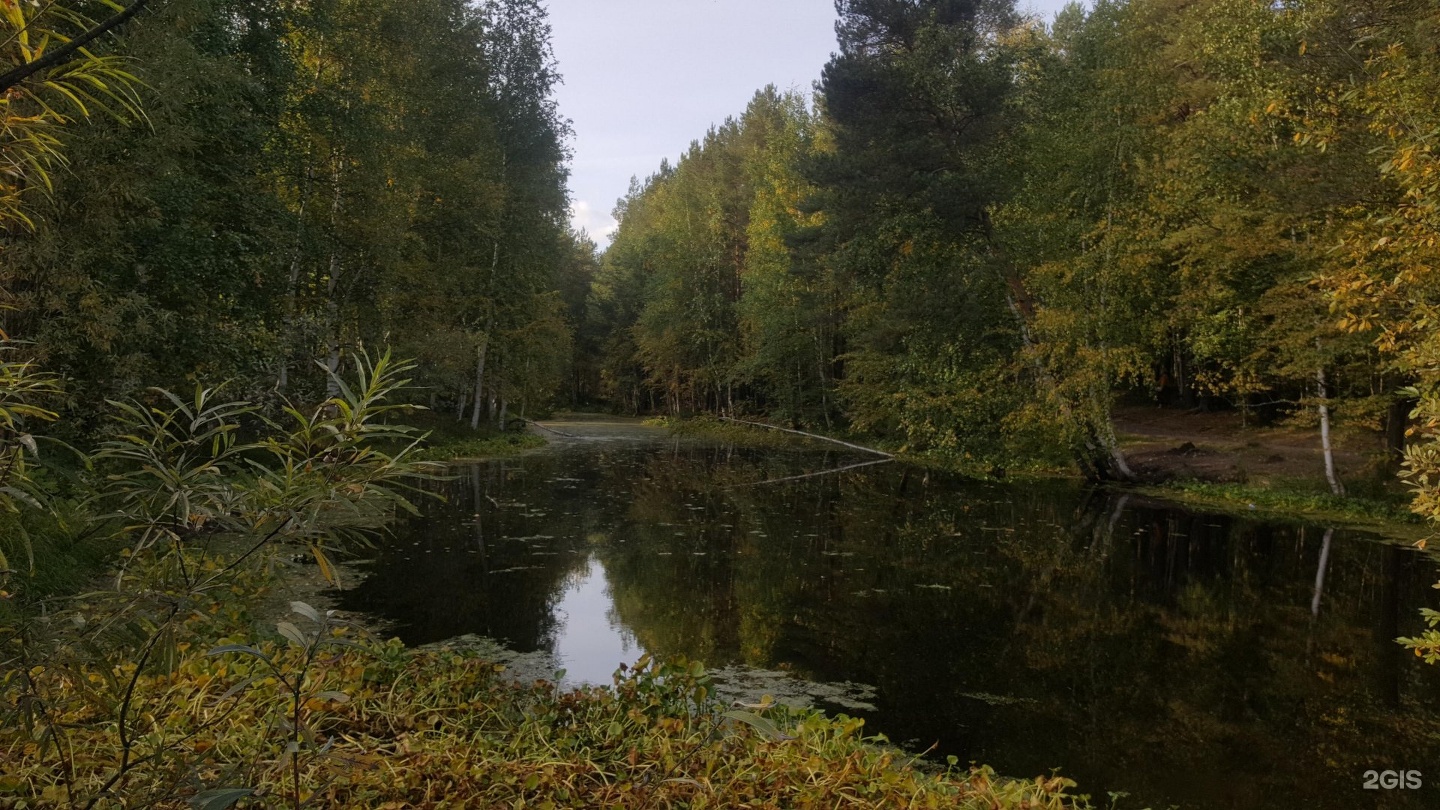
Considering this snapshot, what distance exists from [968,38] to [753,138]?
24.5m

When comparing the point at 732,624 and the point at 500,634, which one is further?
the point at 732,624

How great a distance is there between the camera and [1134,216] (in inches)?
637

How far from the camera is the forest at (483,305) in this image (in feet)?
7.03

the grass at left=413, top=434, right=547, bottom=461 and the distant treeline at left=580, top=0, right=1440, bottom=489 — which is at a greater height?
the distant treeline at left=580, top=0, right=1440, bottom=489

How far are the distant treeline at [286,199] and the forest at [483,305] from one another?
8 centimetres

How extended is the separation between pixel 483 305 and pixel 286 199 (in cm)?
789

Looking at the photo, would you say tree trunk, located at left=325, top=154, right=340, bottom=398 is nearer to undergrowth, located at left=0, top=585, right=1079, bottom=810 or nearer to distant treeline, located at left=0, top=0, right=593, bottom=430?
distant treeline, located at left=0, top=0, right=593, bottom=430

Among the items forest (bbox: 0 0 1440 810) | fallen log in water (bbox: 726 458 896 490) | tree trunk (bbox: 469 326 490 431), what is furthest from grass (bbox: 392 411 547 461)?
fallen log in water (bbox: 726 458 896 490)

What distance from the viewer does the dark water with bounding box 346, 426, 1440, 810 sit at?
5.18 m

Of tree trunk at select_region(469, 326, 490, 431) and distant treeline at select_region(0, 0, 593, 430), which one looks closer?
distant treeline at select_region(0, 0, 593, 430)

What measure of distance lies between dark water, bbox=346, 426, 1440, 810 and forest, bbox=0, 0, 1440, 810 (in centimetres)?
74

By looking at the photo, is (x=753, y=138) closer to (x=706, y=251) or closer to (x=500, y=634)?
(x=706, y=251)

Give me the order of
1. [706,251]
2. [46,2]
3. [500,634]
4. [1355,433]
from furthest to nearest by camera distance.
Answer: [706,251], [1355,433], [500,634], [46,2]

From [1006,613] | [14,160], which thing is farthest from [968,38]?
[14,160]
